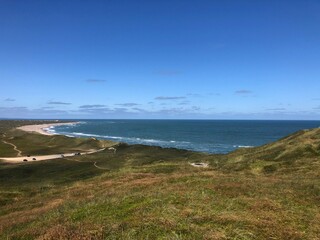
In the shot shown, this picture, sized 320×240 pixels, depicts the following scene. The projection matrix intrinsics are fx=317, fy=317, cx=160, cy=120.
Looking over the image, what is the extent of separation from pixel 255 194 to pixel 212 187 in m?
3.39

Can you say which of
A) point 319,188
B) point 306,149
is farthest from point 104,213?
point 306,149

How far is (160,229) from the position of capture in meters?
14.1

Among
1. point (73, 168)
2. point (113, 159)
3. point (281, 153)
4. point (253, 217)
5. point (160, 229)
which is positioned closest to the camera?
point (160, 229)

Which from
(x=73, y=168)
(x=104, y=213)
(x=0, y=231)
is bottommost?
(x=73, y=168)

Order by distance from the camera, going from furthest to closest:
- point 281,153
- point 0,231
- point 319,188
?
point 281,153 → point 319,188 → point 0,231

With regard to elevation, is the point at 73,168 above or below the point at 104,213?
below

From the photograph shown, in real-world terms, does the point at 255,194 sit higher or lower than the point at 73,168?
higher

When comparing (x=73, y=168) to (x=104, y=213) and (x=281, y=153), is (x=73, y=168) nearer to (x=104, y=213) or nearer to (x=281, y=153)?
(x=281, y=153)

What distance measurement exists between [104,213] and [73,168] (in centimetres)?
6328

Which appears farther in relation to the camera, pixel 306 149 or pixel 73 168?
pixel 73 168

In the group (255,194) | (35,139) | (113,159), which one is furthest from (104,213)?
(35,139)

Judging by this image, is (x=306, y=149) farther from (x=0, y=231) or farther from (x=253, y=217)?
(x=0, y=231)

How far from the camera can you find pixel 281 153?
5116 cm

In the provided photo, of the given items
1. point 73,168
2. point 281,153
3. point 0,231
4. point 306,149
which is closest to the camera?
point 0,231
